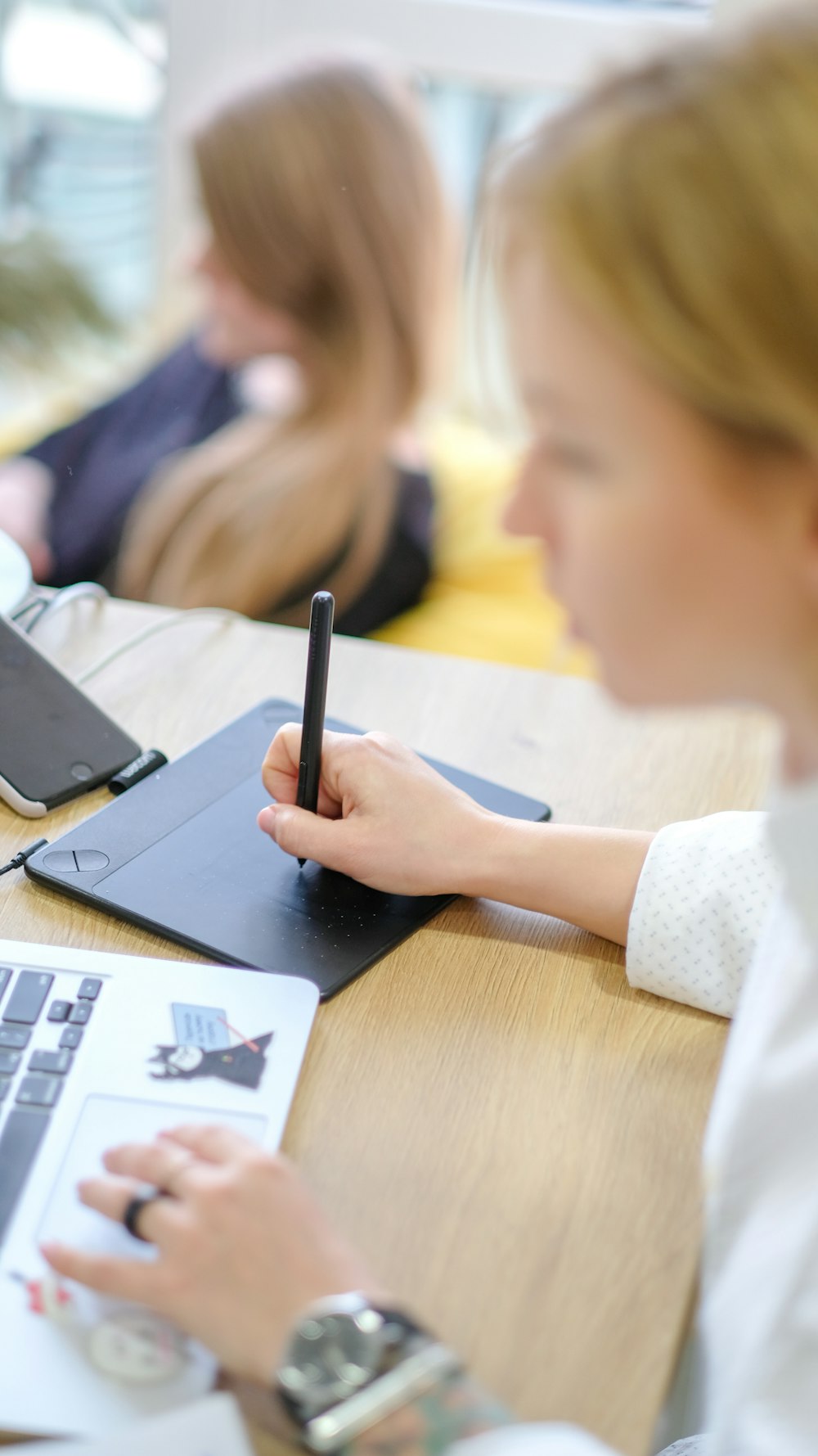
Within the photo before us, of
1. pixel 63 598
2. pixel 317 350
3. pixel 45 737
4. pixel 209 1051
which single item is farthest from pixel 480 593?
pixel 209 1051

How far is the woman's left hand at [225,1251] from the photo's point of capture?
0.51 m

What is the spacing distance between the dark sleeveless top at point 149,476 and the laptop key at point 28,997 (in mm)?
979

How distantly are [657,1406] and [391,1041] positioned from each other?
0.21 m

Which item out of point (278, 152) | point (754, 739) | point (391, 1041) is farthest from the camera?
point (278, 152)

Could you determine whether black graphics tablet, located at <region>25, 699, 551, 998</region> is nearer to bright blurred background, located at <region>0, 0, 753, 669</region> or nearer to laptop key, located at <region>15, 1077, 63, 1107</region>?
laptop key, located at <region>15, 1077, 63, 1107</region>

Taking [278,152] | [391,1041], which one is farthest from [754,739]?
[278,152]

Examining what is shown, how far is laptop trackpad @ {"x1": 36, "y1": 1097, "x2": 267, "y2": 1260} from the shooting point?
1.79 feet

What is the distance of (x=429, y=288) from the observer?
168 centimetres

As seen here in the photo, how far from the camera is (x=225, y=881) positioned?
2.48ft

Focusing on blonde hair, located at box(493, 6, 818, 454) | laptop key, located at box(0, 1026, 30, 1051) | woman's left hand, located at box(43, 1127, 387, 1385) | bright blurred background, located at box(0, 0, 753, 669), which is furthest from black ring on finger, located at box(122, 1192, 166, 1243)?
bright blurred background, located at box(0, 0, 753, 669)

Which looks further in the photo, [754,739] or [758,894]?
[754,739]

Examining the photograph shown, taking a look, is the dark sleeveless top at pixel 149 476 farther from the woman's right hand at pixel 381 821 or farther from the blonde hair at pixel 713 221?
the blonde hair at pixel 713 221

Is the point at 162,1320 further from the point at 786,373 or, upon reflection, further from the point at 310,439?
the point at 310,439

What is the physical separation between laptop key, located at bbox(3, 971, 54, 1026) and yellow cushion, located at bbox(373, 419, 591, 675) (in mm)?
991
